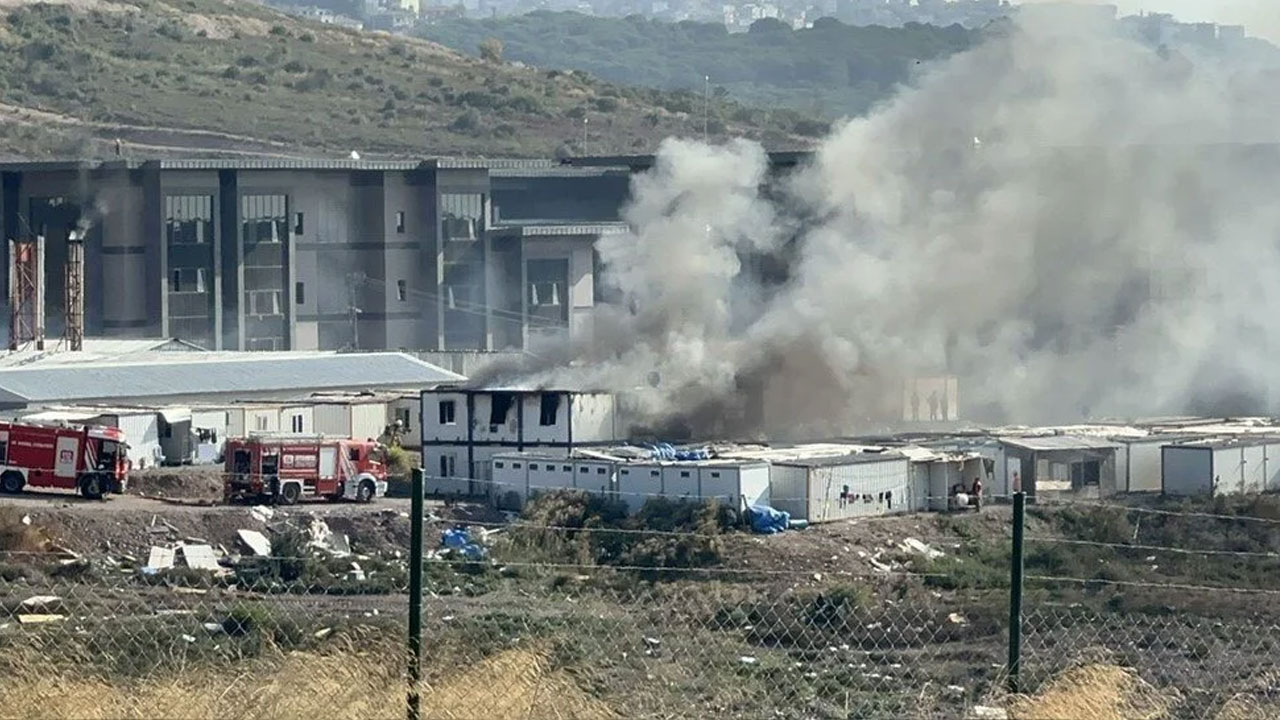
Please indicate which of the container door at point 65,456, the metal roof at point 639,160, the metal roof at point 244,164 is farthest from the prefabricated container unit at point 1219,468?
the metal roof at point 244,164

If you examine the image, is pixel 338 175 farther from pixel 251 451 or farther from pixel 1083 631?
pixel 1083 631

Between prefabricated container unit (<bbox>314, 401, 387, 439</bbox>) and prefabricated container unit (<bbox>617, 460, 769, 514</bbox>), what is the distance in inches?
423

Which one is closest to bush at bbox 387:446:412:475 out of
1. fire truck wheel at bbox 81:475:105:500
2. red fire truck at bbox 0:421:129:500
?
red fire truck at bbox 0:421:129:500

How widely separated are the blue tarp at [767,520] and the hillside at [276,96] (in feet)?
218

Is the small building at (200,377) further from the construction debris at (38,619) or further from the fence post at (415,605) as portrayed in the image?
the fence post at (415,605)

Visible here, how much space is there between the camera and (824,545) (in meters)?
39.4

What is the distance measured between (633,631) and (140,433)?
27584 mm

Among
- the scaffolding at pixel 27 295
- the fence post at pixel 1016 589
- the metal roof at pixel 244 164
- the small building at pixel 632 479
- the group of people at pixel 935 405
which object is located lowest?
the small building at pixel 632 479

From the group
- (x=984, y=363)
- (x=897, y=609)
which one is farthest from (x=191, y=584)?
(x=984, y=363)

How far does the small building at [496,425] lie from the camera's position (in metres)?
47.2

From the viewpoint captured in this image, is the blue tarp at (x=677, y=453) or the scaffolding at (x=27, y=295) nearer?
the blue tarp at (x=677, y=453)

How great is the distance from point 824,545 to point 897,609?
736 cm

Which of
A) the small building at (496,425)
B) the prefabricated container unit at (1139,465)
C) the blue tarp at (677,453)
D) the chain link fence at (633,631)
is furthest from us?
the small building at (496,425)

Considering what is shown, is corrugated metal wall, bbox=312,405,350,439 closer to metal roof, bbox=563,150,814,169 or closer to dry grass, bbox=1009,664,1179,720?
metal roof, bbox=563,150,814,169
